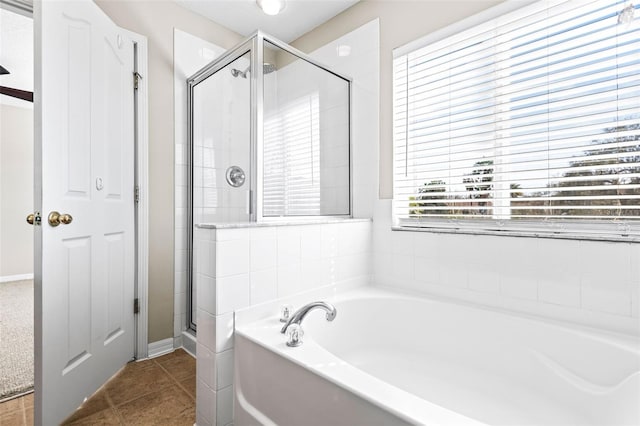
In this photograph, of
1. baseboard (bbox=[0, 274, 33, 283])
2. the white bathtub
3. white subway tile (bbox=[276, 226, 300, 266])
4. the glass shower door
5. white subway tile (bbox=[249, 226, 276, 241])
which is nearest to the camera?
the white bathtub

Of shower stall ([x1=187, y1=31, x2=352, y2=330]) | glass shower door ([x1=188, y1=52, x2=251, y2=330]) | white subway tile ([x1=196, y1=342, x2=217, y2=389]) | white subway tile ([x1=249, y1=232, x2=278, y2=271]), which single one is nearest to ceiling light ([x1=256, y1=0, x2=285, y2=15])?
shower stall ([x1=187, y1=31, x2=352, y2=330])

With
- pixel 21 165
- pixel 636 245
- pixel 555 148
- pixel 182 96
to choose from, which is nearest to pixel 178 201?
pixel 182 96

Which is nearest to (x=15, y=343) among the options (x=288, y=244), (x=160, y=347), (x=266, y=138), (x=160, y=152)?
(x=160, y=347)

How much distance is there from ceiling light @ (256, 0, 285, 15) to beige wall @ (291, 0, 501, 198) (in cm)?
44

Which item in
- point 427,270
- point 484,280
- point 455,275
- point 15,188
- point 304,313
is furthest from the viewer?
point 15,188

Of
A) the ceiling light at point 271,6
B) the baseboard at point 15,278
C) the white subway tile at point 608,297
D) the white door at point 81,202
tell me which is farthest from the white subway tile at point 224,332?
the baseboard at point 15,278

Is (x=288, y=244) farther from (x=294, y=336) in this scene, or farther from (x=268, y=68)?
(x=268, y=68)

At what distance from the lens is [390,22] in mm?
2088

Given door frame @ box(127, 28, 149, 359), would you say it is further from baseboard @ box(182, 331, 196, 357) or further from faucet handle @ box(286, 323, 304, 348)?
faucet handle @ box(286, 323, 304, 348)

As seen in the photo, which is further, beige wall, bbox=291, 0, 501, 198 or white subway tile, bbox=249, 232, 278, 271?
beige wall, bbox=291, 0, 501, 198

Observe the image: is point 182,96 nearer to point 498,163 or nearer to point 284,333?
point 284,333

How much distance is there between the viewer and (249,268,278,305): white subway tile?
4.78 ft

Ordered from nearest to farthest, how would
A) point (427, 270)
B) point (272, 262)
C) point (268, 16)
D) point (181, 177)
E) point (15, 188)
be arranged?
point (272, 262)
point (427, 270)
point (181, 177)
point (268, 16)
point (15, 188)

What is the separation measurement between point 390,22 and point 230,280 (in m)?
1.89
